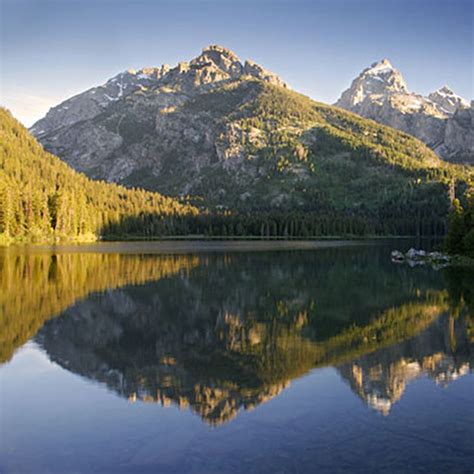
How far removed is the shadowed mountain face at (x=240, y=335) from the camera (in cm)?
1942

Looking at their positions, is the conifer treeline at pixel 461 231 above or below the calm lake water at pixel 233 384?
above

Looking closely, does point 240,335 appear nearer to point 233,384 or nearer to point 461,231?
point 233,384

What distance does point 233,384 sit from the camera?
19.2m

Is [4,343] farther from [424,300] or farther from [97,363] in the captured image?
[424,300]

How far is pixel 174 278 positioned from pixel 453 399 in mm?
39003

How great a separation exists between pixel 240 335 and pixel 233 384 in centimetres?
848

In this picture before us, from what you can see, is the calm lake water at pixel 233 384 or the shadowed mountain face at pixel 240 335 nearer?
the calm lake water at pixel 233 384

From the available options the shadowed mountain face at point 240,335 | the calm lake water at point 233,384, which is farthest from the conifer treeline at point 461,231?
the calm lake water at point 233,384

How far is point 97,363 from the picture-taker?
74.1 feet

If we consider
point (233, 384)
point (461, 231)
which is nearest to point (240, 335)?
point (233, 384)

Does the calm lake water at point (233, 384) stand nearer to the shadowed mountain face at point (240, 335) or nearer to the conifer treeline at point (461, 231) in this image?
the shadowed mountain face at point (240, 335)

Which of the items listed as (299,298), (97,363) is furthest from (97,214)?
(97,363)

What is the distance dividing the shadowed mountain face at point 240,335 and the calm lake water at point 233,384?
113 mm

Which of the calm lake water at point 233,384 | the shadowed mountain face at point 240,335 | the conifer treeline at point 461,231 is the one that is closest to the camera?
the calm lake water at point 233,384
